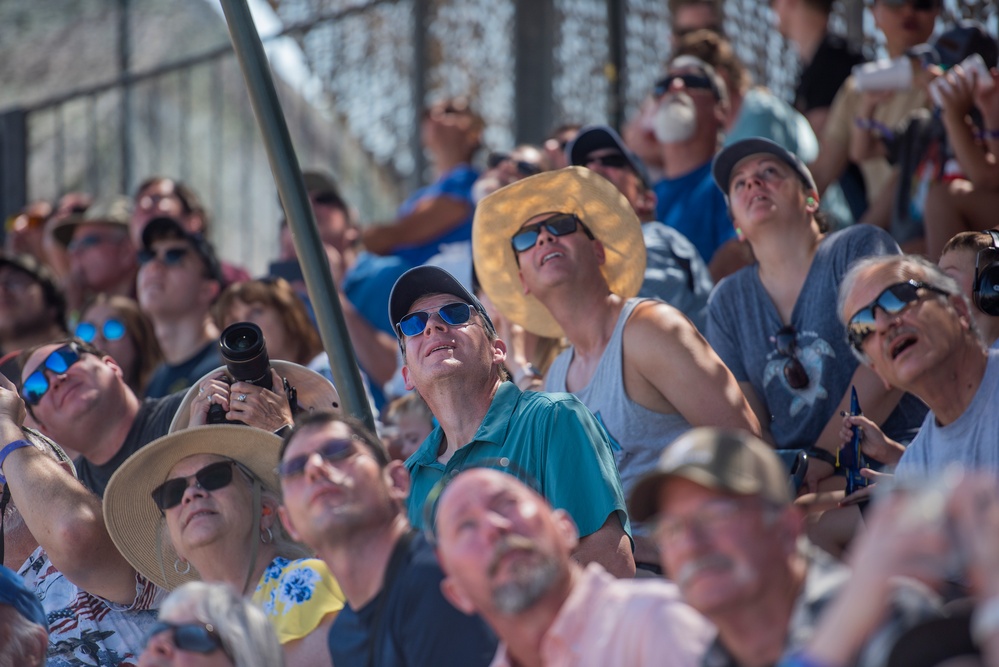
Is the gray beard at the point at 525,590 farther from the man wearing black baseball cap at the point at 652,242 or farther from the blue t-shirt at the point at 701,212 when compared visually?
the blue t-shirt at the point at 701,212

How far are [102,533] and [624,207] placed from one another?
1878 mm

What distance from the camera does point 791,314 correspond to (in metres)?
4.24

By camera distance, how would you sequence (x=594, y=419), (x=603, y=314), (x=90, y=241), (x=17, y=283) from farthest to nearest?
(x=90, y=241), (x=17, y=283), (x=603, y=314), (x=594, y=419)

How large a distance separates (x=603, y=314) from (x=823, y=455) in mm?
751

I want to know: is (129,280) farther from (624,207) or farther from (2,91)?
(2,91)

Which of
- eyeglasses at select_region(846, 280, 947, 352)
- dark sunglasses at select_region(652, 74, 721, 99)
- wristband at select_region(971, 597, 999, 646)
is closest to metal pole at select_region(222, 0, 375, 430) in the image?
eyeglasses at select_region(846, 280, 947, 352)

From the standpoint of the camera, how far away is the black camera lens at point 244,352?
12.7ft

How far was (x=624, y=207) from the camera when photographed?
14.6 ft

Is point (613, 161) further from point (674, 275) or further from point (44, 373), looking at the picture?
point (44, 373)

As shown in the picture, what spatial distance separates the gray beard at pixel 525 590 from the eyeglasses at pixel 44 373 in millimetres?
2370

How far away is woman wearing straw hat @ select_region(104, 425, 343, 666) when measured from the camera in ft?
11.7

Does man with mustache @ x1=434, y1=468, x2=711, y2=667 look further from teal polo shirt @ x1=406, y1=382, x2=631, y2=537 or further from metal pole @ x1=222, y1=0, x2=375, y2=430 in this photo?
metal pole @ x1=222, y1=0, x2=375, y2=430

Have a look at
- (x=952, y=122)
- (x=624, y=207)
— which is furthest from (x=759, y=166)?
(x=952, y=122)

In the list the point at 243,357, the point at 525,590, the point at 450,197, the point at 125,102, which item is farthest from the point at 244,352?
the point at 125,102
